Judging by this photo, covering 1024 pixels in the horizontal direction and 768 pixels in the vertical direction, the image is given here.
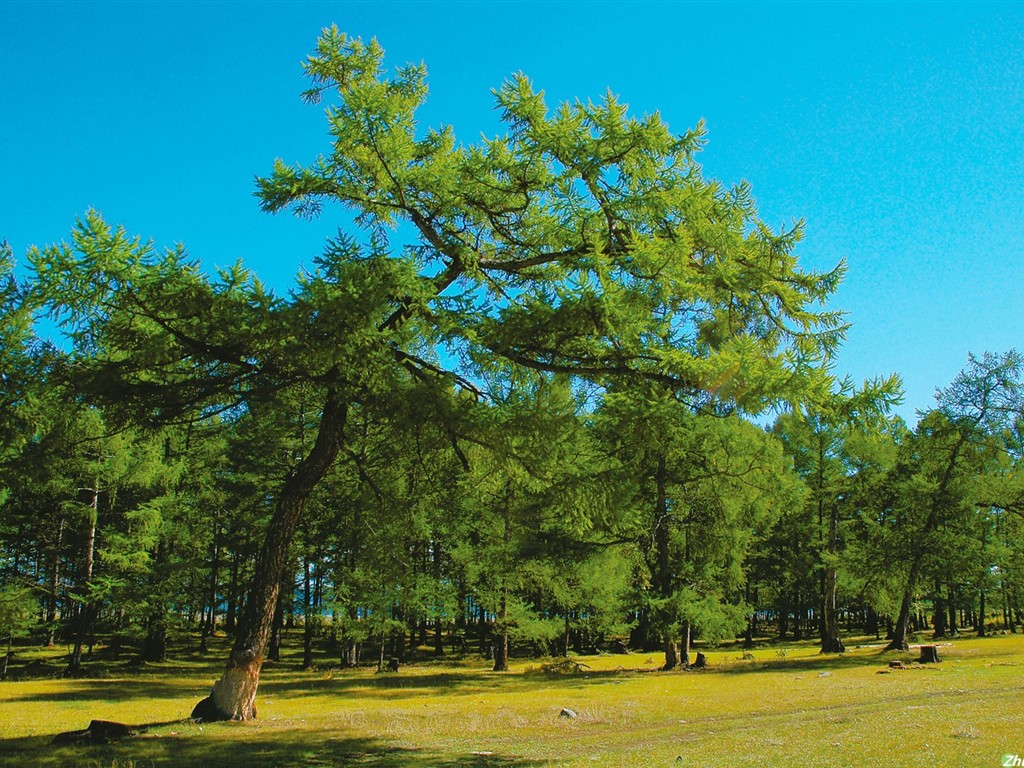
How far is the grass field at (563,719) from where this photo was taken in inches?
360

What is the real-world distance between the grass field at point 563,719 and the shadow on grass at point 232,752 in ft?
0.11

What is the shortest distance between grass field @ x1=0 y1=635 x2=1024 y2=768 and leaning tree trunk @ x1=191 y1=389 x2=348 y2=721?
481mm

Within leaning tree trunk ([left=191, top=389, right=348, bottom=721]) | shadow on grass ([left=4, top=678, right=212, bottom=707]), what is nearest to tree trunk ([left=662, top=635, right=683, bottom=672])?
shadow on grass ([left=4, top=678, right=212, bottom=707])

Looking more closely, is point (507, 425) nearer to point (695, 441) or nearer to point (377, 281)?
point (377, 281)

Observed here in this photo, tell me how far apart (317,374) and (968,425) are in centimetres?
3014

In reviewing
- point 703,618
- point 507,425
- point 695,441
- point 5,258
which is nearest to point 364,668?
point 703,618

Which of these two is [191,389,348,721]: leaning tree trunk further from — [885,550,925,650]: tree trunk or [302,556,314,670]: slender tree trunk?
[885,550,925,650]: tree trunk

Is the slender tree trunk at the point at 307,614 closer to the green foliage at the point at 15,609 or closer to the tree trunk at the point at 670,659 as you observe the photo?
the green foliage at the point at 15,609

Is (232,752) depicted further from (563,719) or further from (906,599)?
(906,599)

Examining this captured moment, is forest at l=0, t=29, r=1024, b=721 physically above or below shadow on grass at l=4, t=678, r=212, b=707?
above

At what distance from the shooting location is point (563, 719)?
44.8ft

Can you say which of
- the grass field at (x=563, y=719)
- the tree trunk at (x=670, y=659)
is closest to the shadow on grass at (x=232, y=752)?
the grass field at (x=563, y=719)

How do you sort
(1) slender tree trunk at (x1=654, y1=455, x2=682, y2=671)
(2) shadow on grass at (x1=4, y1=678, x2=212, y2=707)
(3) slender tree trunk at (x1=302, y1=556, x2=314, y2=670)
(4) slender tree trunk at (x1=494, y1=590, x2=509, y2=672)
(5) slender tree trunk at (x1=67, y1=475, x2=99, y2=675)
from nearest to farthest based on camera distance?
1. (2) shadow on grass at (x1=4, y1=678, x2=212, y2=707)
2. (4) slender tree trunk at (x1=494, y1=590, x2=509, y2=672)
3. (1) slender tree trunk at (x1=654, y1=455, x2=682, y2=671)
4. (5) slender tree trunk at (x1=67, y1=475, x2=99, y2=675)
5. (3) slender tree trunk at (x1=302, y1=556, x2=314, y2=670)

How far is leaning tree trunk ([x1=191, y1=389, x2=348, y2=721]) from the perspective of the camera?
38.5 feet
